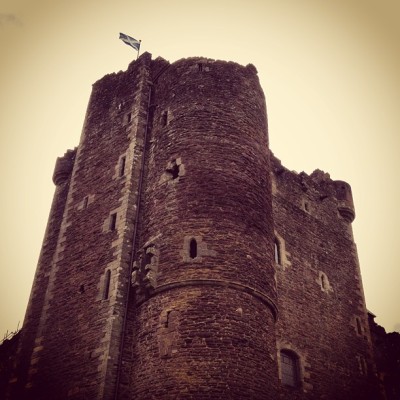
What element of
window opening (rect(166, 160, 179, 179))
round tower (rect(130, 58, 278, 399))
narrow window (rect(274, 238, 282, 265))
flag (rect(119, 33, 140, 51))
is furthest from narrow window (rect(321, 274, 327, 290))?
flag (rect(119, 33, 140, 51))

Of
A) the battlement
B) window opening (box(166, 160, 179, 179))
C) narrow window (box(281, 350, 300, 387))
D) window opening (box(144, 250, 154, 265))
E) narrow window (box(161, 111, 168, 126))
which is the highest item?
the battlement

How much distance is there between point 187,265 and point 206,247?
0.79 metres

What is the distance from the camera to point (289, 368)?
739 inches

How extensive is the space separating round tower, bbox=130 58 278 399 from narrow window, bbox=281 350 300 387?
10.1 ft

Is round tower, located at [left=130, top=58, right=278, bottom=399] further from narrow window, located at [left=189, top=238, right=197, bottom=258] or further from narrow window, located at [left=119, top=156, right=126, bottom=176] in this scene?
narrow window, located at [left=119, top=156, right=126, bottom=176]

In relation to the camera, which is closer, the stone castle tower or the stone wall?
the stone castle tower

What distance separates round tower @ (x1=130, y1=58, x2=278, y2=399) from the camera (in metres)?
14.2

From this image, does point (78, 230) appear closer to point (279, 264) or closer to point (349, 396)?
point (279, 264)

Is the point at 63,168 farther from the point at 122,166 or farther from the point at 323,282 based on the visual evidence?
the point at 323,282

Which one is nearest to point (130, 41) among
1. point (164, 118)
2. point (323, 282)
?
point (164, 118)

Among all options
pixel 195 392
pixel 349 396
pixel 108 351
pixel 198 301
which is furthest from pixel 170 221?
pixel 349 396

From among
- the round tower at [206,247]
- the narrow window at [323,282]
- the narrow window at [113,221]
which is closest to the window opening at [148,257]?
the round tower at [206,247]

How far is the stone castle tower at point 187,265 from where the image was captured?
1480cm

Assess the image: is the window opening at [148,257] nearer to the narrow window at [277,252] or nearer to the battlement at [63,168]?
the narrow window at [277,252]
